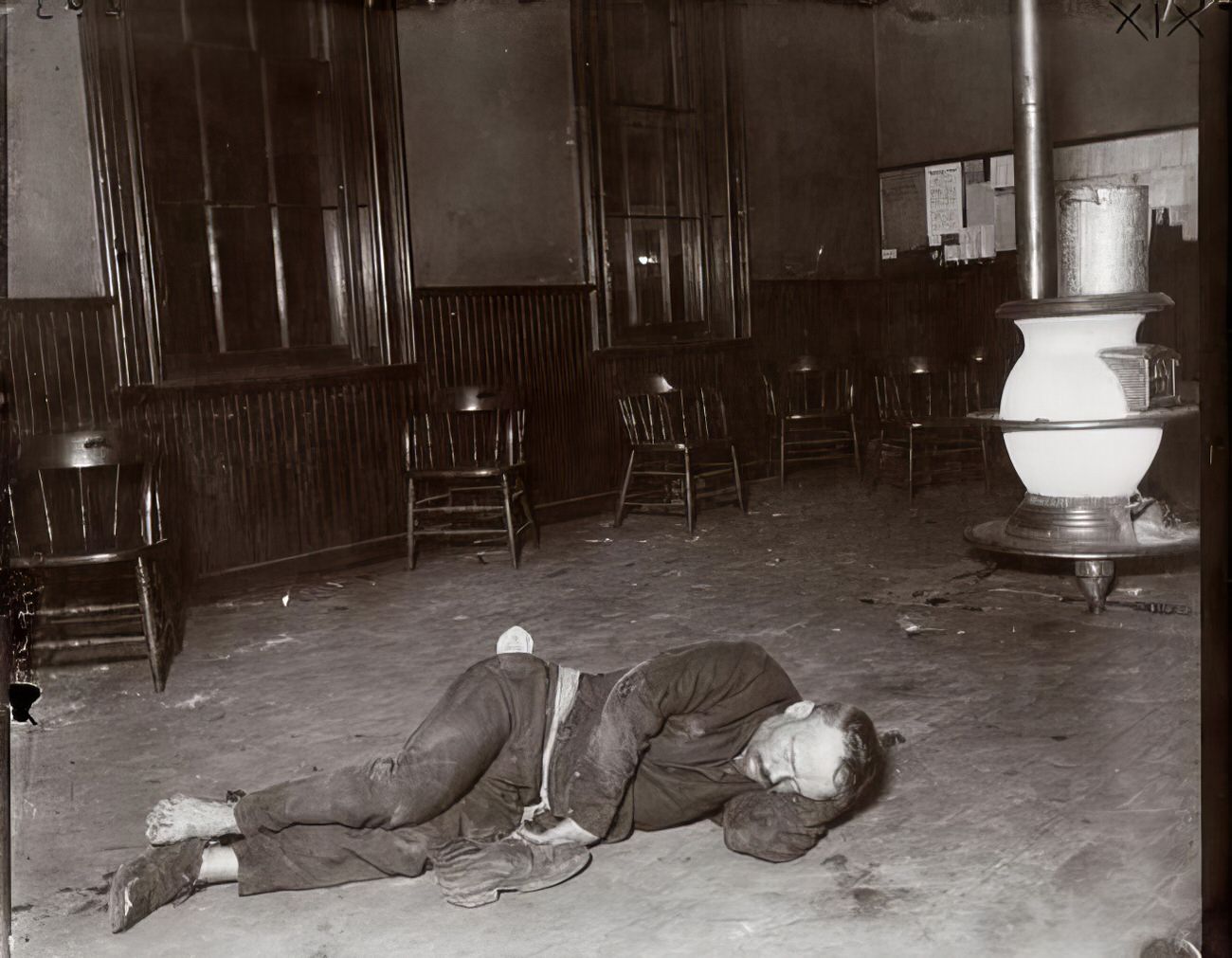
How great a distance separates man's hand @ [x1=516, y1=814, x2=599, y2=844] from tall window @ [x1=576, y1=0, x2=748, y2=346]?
15.0 ft

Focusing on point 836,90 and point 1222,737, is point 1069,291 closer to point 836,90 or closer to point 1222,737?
point 1222,737

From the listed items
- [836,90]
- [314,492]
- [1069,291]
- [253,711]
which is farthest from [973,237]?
[253,711]

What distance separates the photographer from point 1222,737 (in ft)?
4.84

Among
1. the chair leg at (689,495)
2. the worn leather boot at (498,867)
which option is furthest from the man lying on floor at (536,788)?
the chair leg at (689,495)

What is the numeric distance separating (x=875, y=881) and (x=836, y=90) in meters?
7.03

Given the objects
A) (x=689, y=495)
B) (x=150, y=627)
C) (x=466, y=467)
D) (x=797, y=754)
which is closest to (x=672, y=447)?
(x=689, y=495)

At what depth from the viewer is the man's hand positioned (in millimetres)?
2295

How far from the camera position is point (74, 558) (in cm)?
351

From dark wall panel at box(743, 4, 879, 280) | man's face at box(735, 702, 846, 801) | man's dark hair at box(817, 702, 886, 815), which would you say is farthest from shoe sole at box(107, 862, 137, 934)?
dark wall panel at box(743, 4, 879, 280)

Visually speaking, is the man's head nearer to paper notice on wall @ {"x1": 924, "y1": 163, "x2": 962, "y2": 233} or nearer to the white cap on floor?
the white cap on floor

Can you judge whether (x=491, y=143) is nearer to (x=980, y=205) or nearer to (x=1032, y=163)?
(x=1032, y=163)

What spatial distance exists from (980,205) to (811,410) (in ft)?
6.08

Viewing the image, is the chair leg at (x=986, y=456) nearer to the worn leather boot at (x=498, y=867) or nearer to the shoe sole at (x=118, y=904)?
the worn leather boot at (x=498, y=867)

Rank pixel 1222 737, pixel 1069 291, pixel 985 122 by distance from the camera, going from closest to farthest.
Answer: pixel 1222 737 → pixel 1069 291 → pixel 985 122
